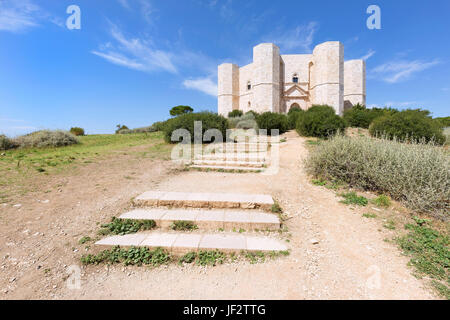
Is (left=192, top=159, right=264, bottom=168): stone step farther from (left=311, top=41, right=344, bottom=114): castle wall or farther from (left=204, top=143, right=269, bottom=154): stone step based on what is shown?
(left=311, top=41, right=344, bottom=114): castle wall

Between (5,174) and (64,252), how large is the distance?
12.9 ft

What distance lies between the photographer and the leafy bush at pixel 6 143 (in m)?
8.76

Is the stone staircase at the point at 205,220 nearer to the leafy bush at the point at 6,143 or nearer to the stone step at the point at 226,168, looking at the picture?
the stone step at the point at 226,168

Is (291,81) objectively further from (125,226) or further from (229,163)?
(125,226)

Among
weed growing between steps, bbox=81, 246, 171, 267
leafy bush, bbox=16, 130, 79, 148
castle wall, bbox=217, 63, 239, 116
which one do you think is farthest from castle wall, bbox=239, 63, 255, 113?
weed growing between steps, bbox=81, 246, 171, 267

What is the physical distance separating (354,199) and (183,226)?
2.83m

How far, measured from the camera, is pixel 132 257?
195 cm

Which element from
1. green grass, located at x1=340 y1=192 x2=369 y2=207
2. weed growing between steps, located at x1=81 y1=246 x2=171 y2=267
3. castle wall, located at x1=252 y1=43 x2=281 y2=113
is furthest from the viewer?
castle wall, located at x1=252 y1=43 x2=281 y2=113

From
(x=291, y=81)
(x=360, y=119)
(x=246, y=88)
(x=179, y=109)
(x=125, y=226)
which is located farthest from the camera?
(x=179, y=109)

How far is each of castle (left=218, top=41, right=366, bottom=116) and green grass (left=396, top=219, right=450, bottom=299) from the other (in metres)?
19.3

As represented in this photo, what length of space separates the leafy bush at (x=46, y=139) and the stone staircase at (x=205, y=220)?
1000 cm

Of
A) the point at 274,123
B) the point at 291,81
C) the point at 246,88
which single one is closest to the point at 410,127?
the point at 274,123

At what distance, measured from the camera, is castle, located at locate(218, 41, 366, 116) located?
20.6m
